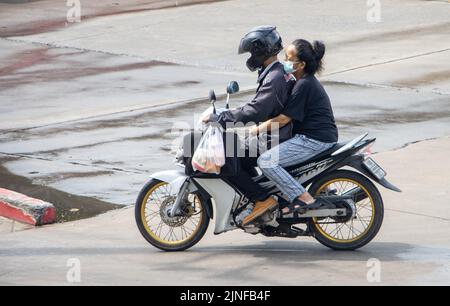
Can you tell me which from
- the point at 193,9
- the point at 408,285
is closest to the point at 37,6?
the point at 193,9

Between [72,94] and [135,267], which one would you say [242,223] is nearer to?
[135,267]

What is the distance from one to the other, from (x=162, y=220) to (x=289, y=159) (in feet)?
4.01

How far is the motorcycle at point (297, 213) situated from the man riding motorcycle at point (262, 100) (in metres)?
0.09

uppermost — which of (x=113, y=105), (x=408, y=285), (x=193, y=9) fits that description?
(x=193, y=9)

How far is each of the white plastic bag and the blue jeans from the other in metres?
0.35

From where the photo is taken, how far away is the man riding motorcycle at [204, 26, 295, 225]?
9477 millimetres

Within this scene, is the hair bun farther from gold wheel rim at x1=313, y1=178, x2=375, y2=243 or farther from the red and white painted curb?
the red and white painted curb

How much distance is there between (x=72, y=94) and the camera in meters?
17.1

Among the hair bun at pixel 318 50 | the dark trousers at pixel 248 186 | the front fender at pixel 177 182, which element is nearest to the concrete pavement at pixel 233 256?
the front fender at pixel 177 182

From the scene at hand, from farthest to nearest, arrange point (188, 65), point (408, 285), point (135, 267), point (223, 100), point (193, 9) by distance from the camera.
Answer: point (193, 9) → point (188, 65) → point (223, 100) → point (135, 267) → point (408, 285)

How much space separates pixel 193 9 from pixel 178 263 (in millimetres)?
15305
